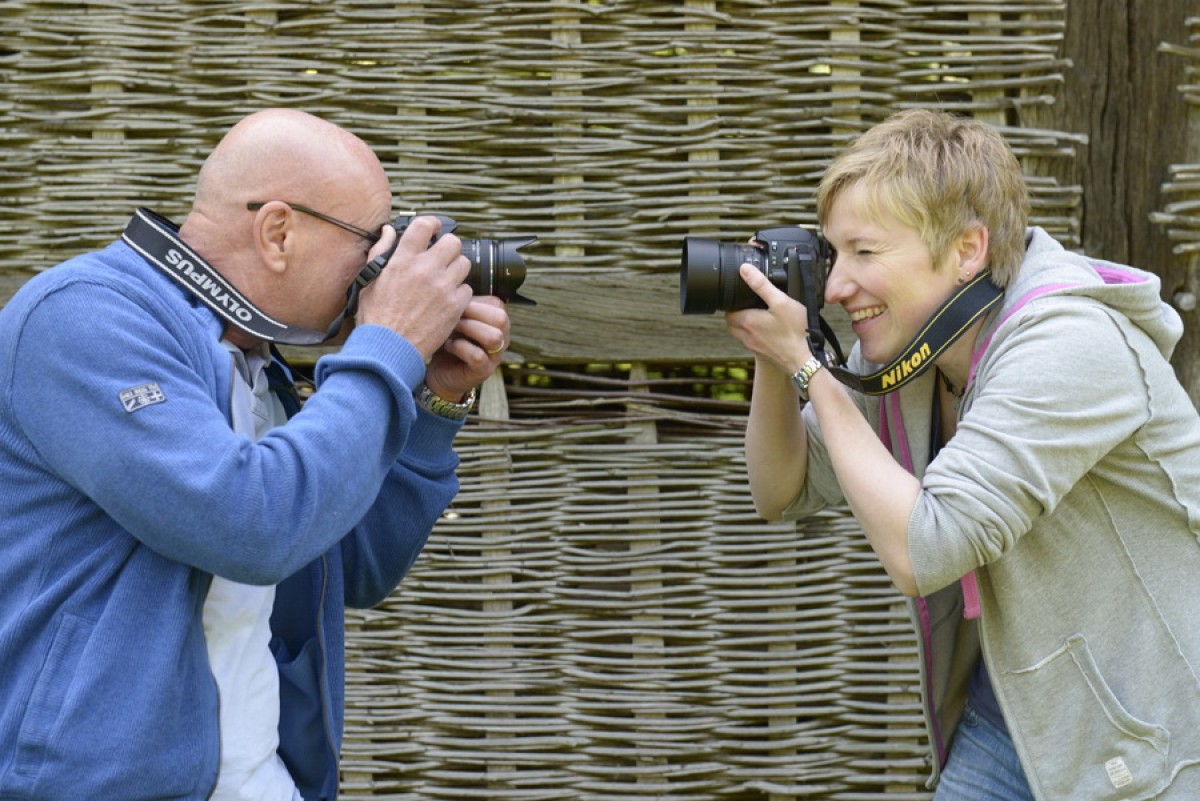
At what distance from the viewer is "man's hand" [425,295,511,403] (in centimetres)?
231

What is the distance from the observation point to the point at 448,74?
350 centimetres

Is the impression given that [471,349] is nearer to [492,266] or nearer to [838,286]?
[492,266]

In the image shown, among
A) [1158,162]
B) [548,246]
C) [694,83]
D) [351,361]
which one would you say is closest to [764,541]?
[548,246]

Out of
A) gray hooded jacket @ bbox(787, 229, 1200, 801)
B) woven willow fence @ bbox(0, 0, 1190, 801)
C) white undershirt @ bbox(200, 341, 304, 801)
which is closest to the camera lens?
white undershirt @ bbox(200, 341, 304, 801)

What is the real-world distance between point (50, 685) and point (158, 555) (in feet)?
0.72

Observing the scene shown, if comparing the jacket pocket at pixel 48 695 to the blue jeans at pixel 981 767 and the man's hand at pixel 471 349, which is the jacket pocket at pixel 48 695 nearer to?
the man's hand at pixel 471 349

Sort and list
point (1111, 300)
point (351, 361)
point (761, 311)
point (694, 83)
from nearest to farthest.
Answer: point (351, 361), point (1111, 300), point (761, 311), point (694, 83)

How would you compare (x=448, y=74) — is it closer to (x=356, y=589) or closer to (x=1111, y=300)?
(x=356, y=589)

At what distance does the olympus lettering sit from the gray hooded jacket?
0.09 metres

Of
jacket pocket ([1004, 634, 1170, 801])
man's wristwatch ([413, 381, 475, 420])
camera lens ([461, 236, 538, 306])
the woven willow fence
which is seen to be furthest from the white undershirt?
the woven willow fence

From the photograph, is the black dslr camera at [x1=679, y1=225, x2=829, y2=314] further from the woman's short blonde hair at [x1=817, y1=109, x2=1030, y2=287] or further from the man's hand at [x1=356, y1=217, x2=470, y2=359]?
the man's hand at [x1=356, y1=217, x2=470, y2=359]

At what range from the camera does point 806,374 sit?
2279 millimetres

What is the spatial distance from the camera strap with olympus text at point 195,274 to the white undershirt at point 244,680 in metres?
0.06

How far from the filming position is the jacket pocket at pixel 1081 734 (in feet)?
7.00
